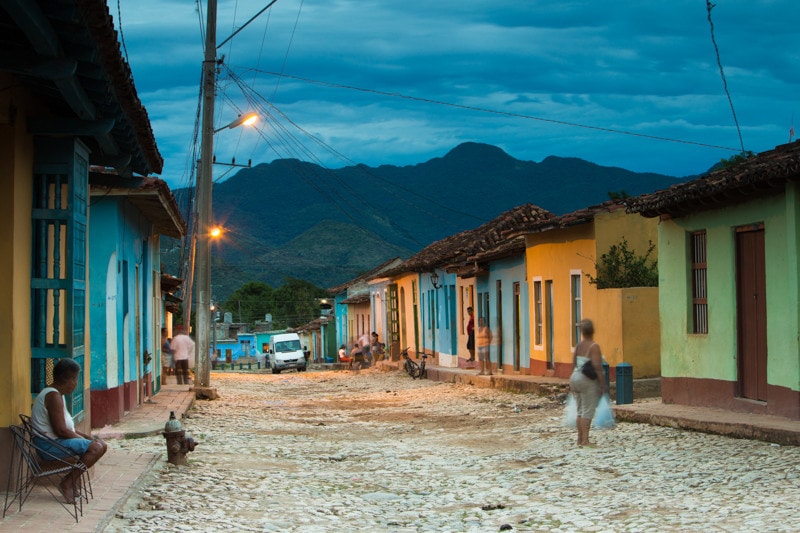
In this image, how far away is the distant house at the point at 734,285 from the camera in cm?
1216

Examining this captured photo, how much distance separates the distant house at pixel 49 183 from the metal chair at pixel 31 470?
19cm

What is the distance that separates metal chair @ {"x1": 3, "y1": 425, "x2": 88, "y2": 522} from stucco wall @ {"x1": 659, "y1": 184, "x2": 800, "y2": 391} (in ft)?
26.7

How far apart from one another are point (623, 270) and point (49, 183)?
12.6 metres

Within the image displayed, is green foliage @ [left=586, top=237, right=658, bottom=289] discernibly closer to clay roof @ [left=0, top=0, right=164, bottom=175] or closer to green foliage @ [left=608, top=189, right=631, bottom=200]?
green foliage @ [left=608, top=189, right=631, bottom=200]

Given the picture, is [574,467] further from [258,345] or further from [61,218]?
[258,345]

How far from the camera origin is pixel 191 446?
1084cm

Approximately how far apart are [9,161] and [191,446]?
13.0 feet

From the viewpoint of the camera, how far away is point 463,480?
10.5 meters

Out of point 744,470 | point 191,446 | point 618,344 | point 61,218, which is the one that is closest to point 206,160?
point 618,344

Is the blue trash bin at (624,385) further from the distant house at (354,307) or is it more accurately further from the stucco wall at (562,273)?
the distant house at (354,307)

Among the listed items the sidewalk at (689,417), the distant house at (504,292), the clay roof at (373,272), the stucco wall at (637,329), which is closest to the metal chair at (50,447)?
the sidewalk at (689,417)

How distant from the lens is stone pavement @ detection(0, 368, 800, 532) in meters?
7.40

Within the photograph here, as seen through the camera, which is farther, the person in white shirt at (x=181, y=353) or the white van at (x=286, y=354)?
the white van at (x=286, y=354)

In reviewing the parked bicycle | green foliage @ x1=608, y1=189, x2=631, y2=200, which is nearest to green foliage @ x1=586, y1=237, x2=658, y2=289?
green foliage @ x1=608, y1=189, x2=631, y2=200
